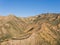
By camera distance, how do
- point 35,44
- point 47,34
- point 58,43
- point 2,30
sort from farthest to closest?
point 2,30
point 58,43
point 47,34
point 35,44

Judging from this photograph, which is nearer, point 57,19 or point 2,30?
point 2,30

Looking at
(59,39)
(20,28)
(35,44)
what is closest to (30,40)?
(35,44)

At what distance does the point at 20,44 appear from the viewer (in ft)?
310

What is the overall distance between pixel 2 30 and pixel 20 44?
6936cm

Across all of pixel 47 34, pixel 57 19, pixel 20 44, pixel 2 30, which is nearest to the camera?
pixel 20 44

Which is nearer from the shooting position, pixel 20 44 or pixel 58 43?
pixel 20 44

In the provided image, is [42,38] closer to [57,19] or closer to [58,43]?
[58,43]

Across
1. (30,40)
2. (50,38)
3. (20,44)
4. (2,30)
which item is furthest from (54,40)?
(2,30)

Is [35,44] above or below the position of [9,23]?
below

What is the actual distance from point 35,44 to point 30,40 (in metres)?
5.36

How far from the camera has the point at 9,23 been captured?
17425 centimetres

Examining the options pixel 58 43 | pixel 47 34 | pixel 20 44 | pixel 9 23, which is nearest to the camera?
pixel 20 44

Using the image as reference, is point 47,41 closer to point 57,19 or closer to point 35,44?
point 35,44

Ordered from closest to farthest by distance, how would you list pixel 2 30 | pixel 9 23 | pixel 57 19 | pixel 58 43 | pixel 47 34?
pixel 47 34
pixel 58 43
pixel 2 30
pixel 9 23
pixel 57 19
